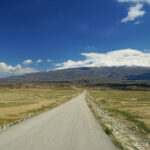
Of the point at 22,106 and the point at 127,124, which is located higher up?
the point at 22,106

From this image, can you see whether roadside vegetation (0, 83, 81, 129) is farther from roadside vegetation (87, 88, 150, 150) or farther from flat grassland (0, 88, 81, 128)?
roadside vegetation (87, 88, 150, 150)

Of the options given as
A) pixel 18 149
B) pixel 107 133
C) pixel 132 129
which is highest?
Answer: pixel 18 149

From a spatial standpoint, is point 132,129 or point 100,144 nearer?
point 100,144

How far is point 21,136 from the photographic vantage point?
38.6 feet

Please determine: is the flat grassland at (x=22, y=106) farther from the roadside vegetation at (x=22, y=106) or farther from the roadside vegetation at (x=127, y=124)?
the roadside vegetation at (x=127, y=124)

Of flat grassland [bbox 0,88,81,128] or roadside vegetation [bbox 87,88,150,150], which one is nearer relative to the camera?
roadside vegetation [bbox 87,88,150,150]

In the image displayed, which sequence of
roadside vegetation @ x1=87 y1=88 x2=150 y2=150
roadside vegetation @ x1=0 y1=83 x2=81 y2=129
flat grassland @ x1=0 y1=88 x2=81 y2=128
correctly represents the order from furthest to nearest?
1. flat grassland @ x1=0 y1=88 x2=81 y2=128
2. roadside vegetation @ x1=0 y1=83 x2=81 y2=129
3. roadside vegetation @ x1=87 y1=88 x2=150 y2=150

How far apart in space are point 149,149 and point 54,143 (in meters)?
7.93

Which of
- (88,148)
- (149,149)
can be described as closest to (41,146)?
A: (88,148)

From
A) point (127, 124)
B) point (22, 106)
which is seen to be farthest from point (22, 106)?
point (127, 124)

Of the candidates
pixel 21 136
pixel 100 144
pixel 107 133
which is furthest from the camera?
pixel 107 133

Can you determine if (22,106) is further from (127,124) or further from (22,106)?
(127,124)

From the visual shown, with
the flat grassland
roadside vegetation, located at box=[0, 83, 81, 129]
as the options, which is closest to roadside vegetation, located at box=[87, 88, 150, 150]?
roadside vegetation, located at box=[0, 83, 81, 129]

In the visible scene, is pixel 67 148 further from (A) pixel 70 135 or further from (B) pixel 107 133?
(B) pixel 107 133
